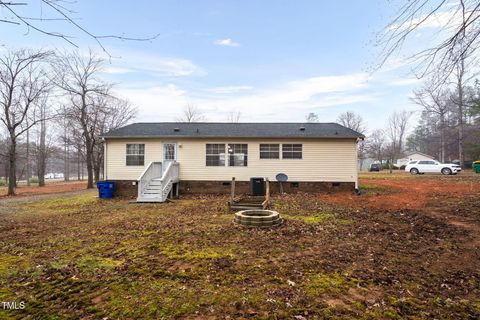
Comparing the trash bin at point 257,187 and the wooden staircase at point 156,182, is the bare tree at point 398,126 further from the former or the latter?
the wooden staircase at point 156,182

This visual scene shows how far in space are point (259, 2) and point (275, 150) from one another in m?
7.27

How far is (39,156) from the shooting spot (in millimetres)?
29250

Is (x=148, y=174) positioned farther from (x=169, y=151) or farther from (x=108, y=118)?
(x=108, y=118)

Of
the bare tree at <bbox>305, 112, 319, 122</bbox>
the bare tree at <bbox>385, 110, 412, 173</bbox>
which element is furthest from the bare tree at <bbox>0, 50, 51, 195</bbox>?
the bare tree at <bbox>385, 110, 412, 173</bbox>

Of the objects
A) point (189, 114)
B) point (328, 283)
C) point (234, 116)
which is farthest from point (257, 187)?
point (234, 116)

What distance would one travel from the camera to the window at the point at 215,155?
13.4 metres

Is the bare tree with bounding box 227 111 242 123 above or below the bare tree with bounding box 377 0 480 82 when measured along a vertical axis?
above

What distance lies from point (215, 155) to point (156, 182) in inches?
140

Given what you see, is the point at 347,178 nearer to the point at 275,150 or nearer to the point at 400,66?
the point at 275,150

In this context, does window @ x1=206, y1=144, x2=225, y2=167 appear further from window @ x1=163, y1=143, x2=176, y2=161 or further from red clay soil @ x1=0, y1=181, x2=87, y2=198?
red clay soil @ x1=0, y1=181, x2=87, y2=198

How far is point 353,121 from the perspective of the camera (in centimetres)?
4572

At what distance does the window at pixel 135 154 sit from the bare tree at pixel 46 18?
11239mm

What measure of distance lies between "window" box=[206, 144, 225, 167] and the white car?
25.0 meters

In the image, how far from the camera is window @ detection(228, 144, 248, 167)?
13305 millimetres
